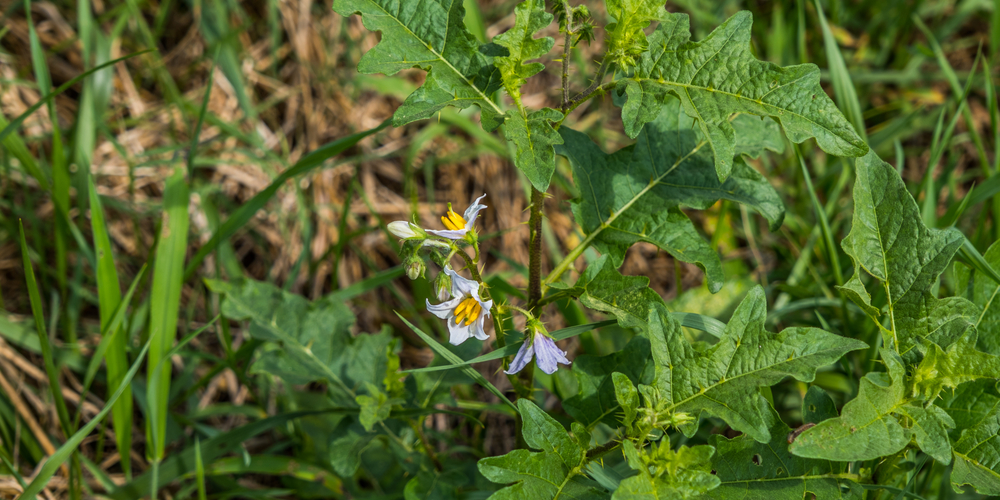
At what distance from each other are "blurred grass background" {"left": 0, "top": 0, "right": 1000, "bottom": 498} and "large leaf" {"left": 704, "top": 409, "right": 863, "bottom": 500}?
1016 millimetres

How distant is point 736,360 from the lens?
5.73 feet

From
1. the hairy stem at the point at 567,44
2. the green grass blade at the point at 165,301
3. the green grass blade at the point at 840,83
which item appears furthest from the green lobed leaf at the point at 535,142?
the green grass blade at the point at 840,83

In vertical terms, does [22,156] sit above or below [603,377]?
above

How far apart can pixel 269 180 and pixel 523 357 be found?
100 inches

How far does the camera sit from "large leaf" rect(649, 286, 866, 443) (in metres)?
1.66

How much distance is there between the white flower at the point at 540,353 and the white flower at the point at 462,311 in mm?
103

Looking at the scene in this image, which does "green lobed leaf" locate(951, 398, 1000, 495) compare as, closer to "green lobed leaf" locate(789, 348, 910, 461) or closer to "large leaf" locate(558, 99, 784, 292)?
"green lobed leaf" locate(789, 348, 910, 461)

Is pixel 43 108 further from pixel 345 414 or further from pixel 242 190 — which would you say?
pixel 345 414

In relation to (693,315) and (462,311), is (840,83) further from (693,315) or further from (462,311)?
(462,311)

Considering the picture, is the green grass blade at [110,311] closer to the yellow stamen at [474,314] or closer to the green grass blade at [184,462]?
the green grass blade at [184,462]

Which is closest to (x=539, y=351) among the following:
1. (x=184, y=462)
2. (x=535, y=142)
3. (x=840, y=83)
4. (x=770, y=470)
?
(x=535, y=142)

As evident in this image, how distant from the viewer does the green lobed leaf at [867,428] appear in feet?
5.13

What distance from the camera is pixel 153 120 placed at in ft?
13.1

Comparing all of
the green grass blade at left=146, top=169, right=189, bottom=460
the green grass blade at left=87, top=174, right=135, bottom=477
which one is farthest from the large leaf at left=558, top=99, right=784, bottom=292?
the green grass blade at left=87, top=174, right=135, bottom=477
